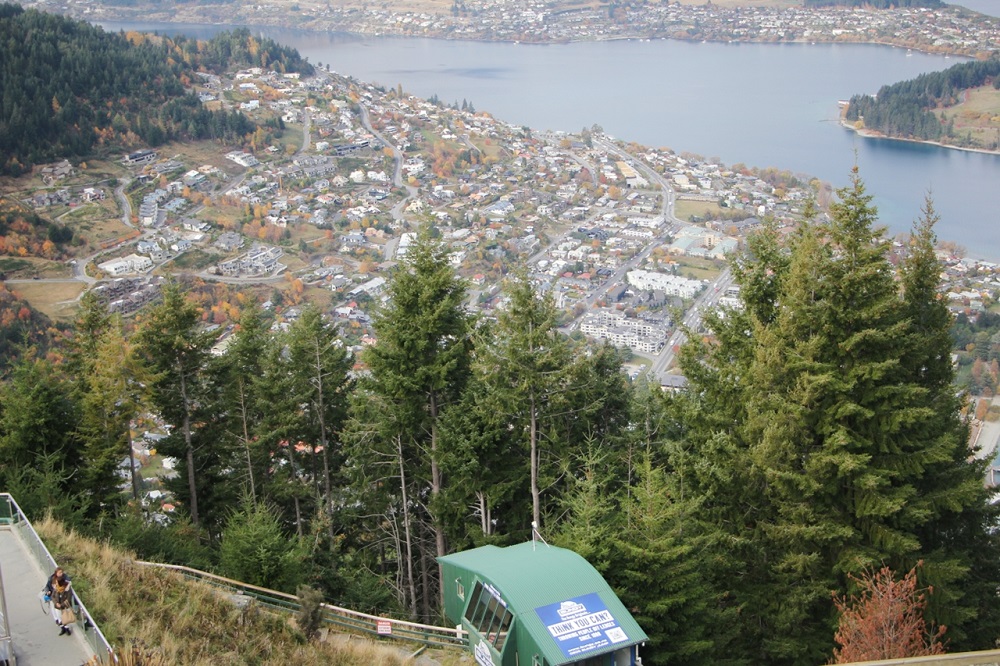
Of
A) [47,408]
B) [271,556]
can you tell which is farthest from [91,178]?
[271,556]

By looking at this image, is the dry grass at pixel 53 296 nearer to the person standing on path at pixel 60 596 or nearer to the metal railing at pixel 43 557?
the metal railing at pixel 43 557

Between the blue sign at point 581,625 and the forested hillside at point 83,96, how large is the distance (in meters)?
45.3

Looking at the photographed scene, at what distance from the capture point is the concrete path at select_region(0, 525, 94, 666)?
19.5ft

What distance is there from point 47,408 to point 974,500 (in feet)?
31.8

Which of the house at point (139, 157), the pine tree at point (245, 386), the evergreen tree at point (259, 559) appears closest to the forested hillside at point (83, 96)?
the house at point (139, 157)

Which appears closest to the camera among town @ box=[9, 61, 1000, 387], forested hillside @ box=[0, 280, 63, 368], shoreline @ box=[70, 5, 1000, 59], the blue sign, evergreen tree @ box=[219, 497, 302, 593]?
the blue sign

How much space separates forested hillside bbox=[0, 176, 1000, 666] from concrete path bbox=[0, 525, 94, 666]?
1.55m

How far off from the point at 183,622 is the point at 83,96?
167 feet

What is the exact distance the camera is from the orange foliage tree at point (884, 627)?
23.0 feet

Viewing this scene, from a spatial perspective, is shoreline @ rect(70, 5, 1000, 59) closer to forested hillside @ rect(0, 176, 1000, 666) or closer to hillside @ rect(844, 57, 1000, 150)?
hillside @ rect(844, 57, 1000, 150)

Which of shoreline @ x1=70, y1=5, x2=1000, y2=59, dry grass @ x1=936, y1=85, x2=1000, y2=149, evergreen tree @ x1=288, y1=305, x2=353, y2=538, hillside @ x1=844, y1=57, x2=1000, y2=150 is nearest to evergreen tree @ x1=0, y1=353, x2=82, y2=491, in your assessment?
evergreen tree @ x1=288, y1=305, x2=353, y2=538

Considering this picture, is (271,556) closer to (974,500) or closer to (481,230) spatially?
(974,500)

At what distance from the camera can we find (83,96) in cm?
5094

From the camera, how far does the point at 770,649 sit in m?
8.42
